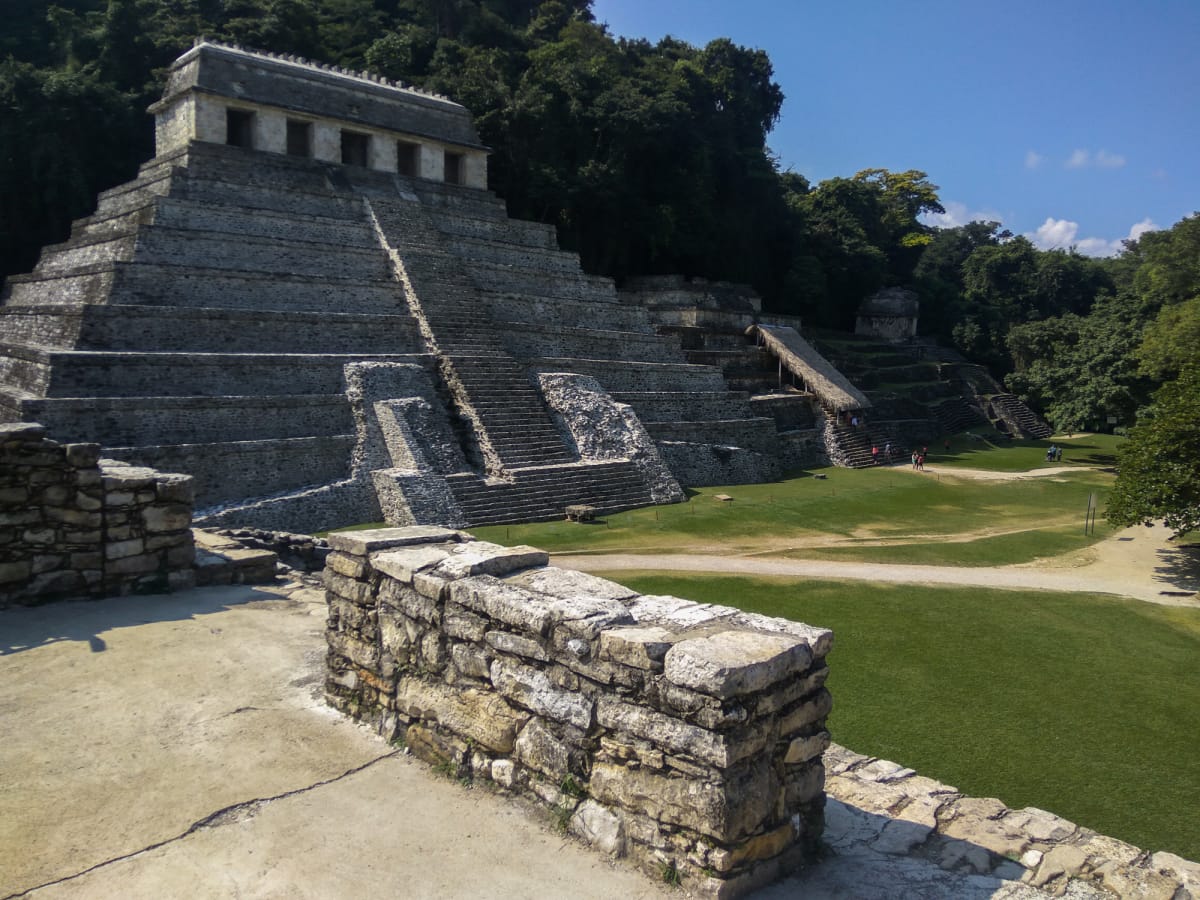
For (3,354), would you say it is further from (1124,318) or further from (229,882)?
(1124,318)

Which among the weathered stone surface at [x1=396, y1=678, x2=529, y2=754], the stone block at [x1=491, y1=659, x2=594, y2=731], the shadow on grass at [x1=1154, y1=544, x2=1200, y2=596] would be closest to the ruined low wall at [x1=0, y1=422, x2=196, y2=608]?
the weathered stone surface at [x1=396, y1=678, x2=529, y2=754]

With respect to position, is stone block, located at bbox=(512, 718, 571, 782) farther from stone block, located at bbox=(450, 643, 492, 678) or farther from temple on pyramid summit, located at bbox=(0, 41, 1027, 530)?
temple on pyramid summit, located at bbox=(0, 41, 1027, 530)

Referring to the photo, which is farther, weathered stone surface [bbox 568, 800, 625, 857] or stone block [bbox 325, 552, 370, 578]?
stone block [bbox 325, 552, 370, 578]

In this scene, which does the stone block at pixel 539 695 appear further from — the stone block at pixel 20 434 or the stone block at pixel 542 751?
the stone block at pixel 20 434

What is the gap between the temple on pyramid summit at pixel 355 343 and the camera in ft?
54.1

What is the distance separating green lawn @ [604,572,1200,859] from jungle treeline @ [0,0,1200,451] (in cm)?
1141

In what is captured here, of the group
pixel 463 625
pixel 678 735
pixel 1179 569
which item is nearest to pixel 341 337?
pixel 463 625

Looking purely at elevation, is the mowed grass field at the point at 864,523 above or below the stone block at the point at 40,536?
below

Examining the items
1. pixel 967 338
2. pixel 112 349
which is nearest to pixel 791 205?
pixel 967 338

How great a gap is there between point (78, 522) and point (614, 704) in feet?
20.6

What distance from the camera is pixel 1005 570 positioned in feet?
51.0

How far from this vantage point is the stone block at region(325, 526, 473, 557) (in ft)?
19.6

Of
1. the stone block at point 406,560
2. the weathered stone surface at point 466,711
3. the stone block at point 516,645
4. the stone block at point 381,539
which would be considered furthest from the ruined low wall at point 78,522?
the stone block at point 516,645

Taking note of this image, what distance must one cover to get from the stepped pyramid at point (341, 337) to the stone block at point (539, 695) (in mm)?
11587
